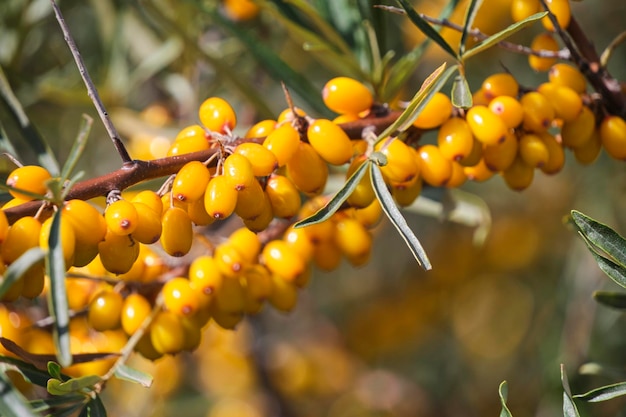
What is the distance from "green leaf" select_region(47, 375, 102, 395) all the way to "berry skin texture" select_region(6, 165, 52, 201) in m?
0.21

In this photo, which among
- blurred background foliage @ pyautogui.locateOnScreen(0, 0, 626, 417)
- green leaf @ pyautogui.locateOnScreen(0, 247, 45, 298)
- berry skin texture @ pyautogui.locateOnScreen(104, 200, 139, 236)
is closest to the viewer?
green leaf @ pyautogui.locateOnScreen(0, 247, 45, 298)

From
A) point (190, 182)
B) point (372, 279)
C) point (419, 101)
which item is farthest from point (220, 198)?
point (372, 279)

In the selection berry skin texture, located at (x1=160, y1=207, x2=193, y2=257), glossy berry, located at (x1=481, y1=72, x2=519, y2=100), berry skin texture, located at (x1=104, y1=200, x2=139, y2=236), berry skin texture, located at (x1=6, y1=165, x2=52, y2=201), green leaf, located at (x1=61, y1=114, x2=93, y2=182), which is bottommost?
glossy berry, located at (x1=481, y1=72, x2=519, y2=100)

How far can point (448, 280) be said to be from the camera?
7.07 ft

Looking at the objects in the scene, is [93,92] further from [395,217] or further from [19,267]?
[395,217]

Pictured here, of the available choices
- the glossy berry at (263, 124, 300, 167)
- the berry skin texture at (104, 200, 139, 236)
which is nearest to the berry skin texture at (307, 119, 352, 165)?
the glossy berry at (263, 124, 300, 167)

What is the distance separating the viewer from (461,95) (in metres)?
0.82

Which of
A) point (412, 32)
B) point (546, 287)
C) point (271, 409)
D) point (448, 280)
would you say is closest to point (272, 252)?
point (271, 409)

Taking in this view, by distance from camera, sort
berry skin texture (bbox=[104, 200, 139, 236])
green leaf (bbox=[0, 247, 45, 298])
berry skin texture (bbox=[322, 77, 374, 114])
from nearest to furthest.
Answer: green leaf (bbox=[0, 247, 45, 298]), berry skin texture (bbox=[104, 200, 139, 236]), berry skin texture (bbox=[322, 77, 374, 114])

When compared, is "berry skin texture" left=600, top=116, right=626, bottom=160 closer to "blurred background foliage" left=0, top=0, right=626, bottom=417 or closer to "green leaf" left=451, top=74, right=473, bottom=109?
"green leaf" left=451, top=74, right=473, bottom=109

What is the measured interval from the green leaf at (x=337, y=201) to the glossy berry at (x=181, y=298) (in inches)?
10.3

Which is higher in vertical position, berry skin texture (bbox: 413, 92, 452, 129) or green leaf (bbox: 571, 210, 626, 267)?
berry skin texture (bbox: 413, 92, 452, 129)

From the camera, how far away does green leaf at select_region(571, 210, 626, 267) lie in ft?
2.58

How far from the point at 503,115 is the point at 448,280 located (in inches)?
52.5
